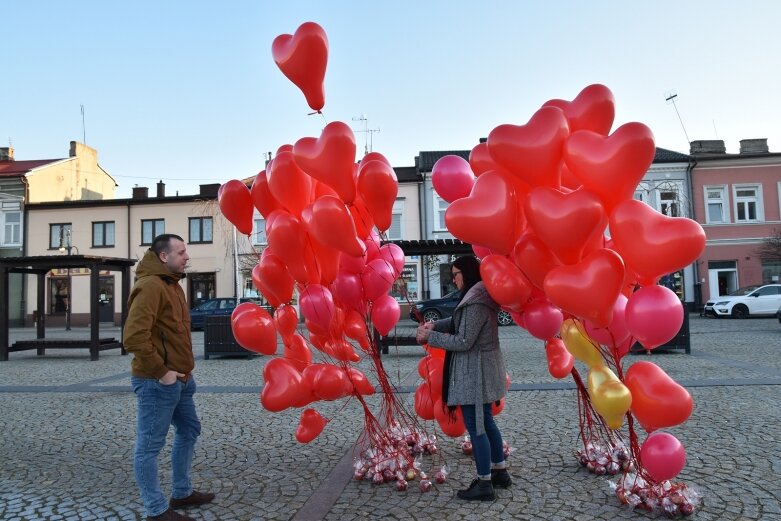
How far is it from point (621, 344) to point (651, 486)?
0.87 metres

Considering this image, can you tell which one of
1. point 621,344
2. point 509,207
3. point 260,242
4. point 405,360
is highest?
point 260,242

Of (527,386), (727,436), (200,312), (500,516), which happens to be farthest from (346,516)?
(200,312)

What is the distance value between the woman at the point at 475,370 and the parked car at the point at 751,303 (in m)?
19.9

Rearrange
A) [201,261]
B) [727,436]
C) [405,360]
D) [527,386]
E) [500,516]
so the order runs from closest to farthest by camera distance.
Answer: [500,516] → [727,436] → [527,386] → [405,360] → [201,261]

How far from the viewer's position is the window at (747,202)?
2531 cm

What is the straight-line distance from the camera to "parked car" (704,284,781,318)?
63.4 feet

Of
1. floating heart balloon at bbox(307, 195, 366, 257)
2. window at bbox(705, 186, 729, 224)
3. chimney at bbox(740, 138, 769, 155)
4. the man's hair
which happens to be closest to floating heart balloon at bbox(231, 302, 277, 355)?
the man's hair

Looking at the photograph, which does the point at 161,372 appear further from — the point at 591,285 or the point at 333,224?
the point at 591,285

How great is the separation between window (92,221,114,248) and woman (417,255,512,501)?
2830cm

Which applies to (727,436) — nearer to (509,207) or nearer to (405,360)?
(509,207)

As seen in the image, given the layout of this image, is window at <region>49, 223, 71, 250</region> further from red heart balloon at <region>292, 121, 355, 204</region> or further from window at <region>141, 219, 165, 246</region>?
red heart balloon at <region>292, 121, 355, 204</region>

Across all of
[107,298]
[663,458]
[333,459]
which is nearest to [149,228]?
[107,298]

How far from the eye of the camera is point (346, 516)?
133 inches

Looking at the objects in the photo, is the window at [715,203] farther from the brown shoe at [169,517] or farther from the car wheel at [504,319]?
the brown shoe at [169,517]
